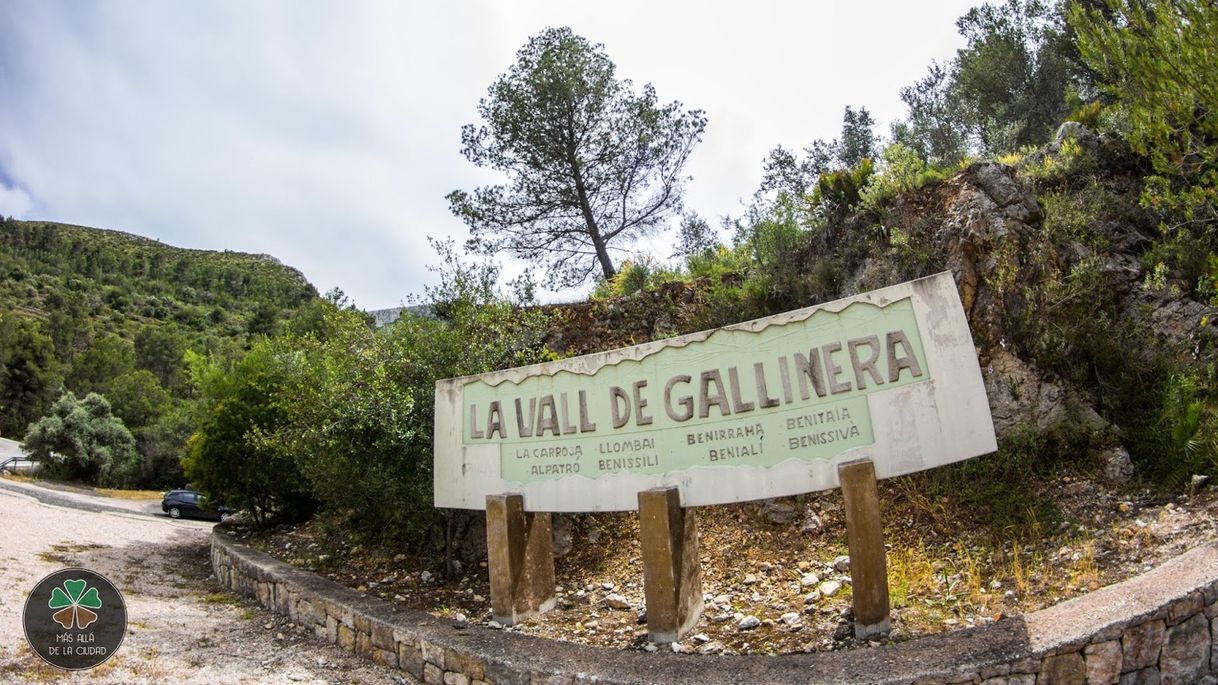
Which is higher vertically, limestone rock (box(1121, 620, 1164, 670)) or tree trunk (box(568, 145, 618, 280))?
tree trunk (box(568, 145, 618, 280))

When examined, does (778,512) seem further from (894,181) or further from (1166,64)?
(1166,64)

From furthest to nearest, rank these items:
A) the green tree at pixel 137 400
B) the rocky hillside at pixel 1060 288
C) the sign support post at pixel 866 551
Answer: the green tree at pixel 137 400, the rocky hillside at pixel 1060 288, the sign support post at pixel 866 551

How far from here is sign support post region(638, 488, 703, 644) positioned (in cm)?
491

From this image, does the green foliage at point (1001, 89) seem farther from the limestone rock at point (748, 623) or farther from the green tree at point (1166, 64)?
the limestone rock at point (748, 623)

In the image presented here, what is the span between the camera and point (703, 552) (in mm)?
6875

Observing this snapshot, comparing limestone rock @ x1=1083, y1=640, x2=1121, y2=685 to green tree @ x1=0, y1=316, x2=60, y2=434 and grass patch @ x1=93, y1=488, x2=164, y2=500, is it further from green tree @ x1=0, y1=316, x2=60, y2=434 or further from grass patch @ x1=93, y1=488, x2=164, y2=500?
green tree @ x1=0, y1=316, x2=60, y2=434

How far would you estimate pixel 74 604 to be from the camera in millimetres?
5699

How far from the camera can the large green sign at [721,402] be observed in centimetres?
466

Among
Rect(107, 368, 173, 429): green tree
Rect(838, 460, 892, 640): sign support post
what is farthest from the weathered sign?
Rect(107, 368, 173, 429): green tree

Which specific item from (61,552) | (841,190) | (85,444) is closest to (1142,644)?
(841,190)

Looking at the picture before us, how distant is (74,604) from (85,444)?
27398 millimetres

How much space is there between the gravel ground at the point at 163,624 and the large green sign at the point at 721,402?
2.21 meters

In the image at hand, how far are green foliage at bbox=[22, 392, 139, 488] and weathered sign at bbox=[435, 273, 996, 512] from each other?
1129 inches

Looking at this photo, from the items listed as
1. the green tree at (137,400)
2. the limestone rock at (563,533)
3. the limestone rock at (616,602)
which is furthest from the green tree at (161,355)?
the limestone rock at (616,602)
